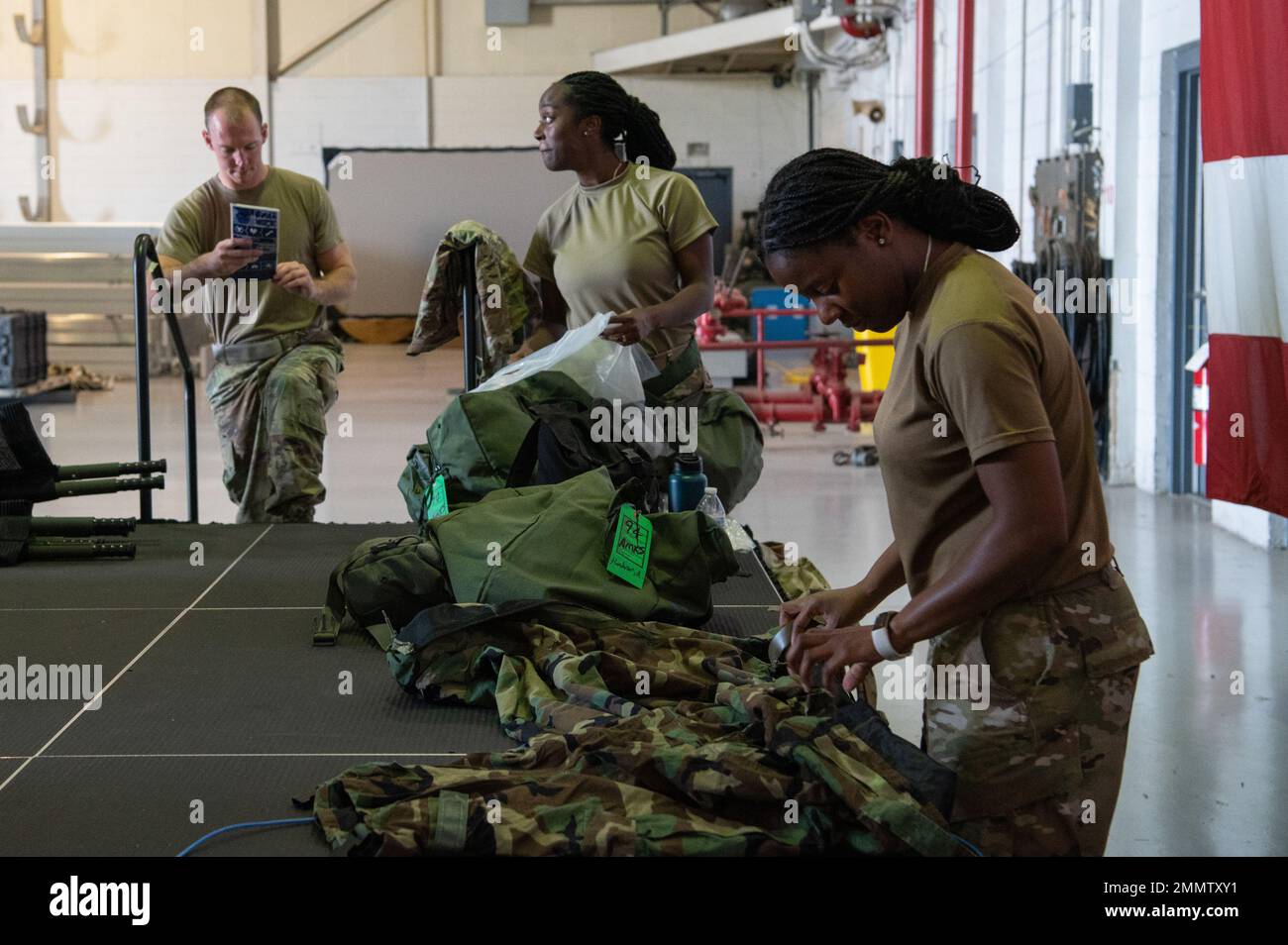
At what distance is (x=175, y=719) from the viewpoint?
2645 millimetres

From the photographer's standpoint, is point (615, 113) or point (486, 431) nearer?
point (486, 431)

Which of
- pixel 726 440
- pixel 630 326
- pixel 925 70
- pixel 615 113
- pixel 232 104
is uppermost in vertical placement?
pixel 925 70

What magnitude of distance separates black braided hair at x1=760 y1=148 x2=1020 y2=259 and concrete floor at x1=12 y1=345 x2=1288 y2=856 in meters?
1.78

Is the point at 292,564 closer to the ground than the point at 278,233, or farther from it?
closer to the ground

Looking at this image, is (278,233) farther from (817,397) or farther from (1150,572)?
(817,397)

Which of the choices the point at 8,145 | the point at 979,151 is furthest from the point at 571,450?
the point at 8,145

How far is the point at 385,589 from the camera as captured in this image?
3.09m

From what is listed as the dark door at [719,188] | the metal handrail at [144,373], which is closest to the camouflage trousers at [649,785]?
the metal handrail at [144,373]

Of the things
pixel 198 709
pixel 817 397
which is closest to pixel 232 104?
pixel 198 709

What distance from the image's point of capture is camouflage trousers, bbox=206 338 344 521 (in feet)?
15.3

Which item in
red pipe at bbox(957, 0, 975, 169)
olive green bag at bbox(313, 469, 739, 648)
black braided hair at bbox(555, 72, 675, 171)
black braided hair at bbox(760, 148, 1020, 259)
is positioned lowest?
olive green bag at bbox(313, 469, 739, 648)

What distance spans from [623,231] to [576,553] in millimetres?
1266

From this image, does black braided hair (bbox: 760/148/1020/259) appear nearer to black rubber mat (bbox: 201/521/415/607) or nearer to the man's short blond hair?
black rubber mat (bbox: 201/521/415/607)

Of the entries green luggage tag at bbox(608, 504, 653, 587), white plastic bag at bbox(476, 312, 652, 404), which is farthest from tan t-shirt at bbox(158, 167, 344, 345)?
green luggage tag at bbox(608, 504, 653, 587)
